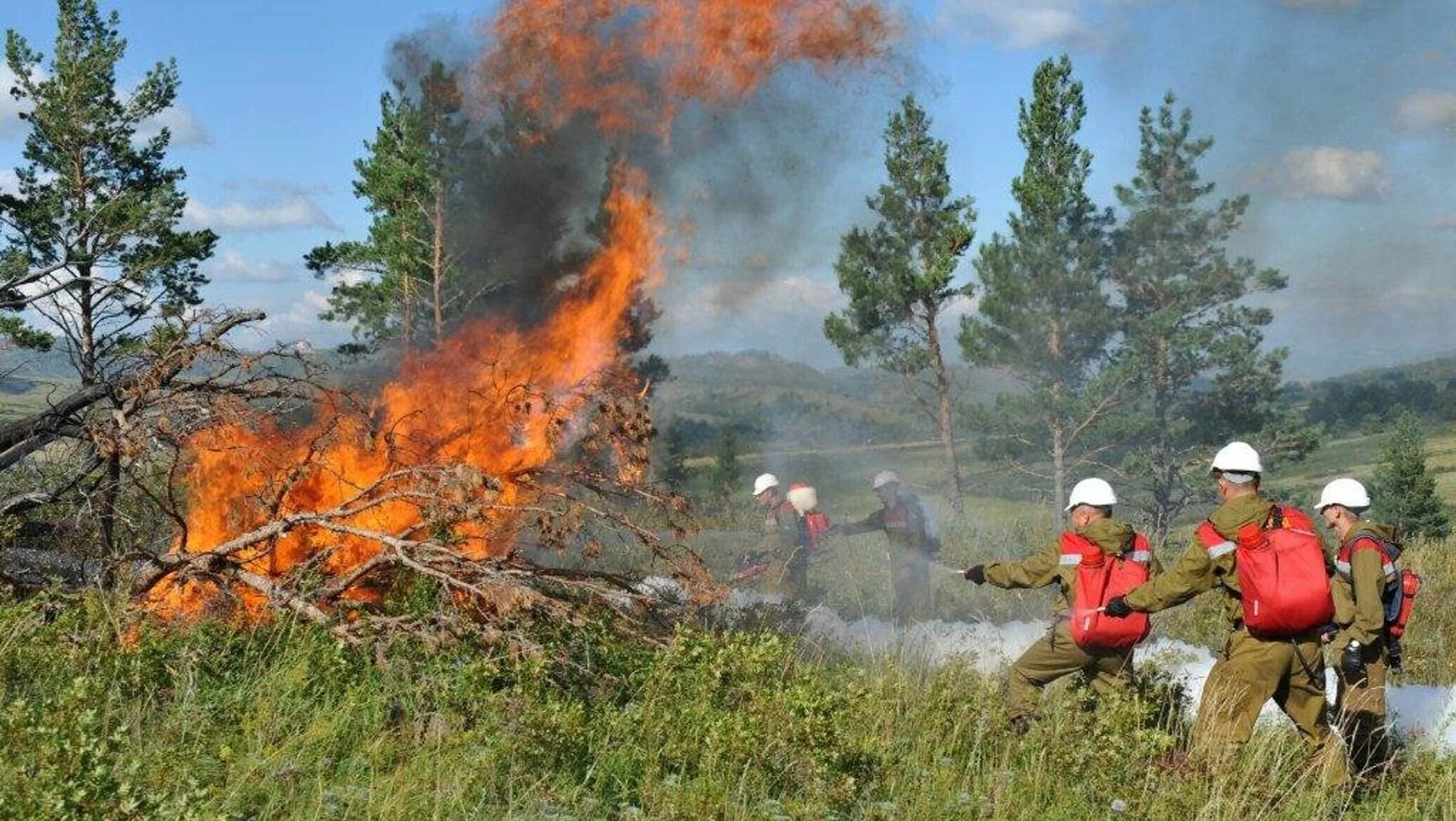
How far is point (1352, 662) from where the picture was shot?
6.45 meters

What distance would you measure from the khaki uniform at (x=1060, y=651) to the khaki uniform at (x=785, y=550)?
3951mm

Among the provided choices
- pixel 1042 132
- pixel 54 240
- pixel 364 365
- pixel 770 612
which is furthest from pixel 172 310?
pixel 1042 132

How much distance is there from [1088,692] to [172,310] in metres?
6.77

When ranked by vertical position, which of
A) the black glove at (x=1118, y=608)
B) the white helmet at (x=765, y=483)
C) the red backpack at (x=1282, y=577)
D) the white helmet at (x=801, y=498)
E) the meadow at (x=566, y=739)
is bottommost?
the meadow at (x=566, y=739)

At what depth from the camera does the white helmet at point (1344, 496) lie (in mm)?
6973

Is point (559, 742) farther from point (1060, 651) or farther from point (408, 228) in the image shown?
point (408, 228)

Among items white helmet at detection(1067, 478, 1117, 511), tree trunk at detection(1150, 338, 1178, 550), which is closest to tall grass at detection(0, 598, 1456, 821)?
white helmet at detection(1067, 478, 1117, 511)

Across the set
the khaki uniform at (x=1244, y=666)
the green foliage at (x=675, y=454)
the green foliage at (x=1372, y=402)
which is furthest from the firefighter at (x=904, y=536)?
the green foliage at (x=1372, y=402)

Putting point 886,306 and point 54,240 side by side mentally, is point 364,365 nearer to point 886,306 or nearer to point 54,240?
point 54,240

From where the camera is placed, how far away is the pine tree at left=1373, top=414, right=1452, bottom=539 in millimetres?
24109

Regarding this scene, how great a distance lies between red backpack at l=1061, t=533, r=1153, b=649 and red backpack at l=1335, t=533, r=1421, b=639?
1.13 metres

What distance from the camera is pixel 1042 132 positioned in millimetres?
22188

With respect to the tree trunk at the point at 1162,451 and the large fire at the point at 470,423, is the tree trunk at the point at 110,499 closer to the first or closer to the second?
the large fire at the point at 470,423

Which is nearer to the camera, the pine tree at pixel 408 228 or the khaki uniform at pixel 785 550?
the khaki uniform at pixel 785 550
